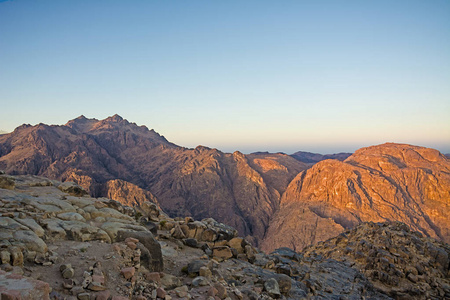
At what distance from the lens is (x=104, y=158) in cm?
7812

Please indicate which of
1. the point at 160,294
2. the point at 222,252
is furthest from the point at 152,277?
the point at 222,252

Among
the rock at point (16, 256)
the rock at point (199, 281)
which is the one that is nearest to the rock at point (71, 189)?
the rock at point (16, 256)

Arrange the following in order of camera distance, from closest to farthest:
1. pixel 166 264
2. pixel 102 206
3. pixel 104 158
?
pixel 166 264 → pixel 102 206 → pixel 104 158

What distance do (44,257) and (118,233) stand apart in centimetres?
289

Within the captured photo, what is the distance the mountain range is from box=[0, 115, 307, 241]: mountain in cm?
26

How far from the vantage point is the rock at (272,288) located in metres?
9.73

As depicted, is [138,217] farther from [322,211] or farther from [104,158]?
[104,158]

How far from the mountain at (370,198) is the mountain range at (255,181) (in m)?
0.18

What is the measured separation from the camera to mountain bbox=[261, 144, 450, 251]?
4534cm

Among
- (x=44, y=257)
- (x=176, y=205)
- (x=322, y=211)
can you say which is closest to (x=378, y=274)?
(x=44, y=257)

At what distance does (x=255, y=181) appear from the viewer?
221 ft

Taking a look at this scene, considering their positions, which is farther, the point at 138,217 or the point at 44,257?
the point at 138,217

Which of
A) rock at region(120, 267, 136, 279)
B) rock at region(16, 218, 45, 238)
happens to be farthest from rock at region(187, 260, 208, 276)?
rock at region(16, 218, 45, 238)

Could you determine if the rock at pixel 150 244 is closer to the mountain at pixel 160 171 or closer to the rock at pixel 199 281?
the rock at pixel 199 281
